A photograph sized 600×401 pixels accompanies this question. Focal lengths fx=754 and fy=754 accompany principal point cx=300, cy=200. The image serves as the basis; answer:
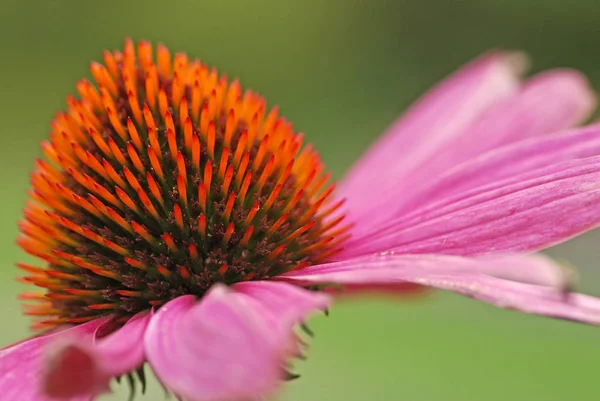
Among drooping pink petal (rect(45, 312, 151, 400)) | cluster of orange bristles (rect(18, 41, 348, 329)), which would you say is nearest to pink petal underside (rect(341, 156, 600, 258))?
cluster of orange bristles (rect(18, 41, 348, 329))

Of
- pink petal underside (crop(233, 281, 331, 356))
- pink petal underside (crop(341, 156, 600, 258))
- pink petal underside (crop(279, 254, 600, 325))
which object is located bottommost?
pink petal underside (crop(233, 281, 331, 356))

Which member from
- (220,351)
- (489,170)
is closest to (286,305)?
(220,351)

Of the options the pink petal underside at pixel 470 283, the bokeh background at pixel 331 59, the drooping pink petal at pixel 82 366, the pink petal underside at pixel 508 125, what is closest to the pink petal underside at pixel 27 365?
the drooping pink petal at pixel 82 366

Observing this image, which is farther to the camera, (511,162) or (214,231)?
(511,162)

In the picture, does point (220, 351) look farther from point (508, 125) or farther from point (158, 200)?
point (508, 125)

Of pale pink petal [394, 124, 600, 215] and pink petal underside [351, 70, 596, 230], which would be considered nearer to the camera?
pale pink petal [394, 124, 600, 215]

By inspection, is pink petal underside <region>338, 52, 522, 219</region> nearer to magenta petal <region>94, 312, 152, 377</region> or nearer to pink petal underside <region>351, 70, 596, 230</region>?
pink petal underside <region>351, 70, 596, 230</region>

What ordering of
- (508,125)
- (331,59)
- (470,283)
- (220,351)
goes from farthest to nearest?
(331,59)
(508,125)
(470,283)
(220,351)

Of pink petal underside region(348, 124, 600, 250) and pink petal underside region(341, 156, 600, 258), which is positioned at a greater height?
pink petal underside region(348, 124, 600, 250)
